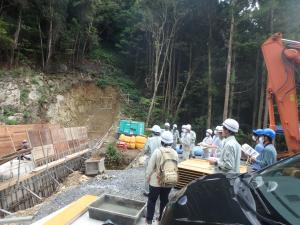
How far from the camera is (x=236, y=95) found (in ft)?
86.8

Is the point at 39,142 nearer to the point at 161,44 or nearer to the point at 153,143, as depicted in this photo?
the point at 153,143

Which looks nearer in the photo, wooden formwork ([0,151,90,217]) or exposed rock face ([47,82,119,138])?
wooden formwork ([0,151,90,217])

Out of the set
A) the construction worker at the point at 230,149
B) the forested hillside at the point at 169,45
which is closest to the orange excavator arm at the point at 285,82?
the construction worker at the point at 230,149

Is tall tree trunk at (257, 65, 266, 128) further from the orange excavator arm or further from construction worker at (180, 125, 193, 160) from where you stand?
the orange excavator arm

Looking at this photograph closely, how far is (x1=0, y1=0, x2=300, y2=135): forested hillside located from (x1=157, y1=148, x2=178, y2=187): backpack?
17.4 metres

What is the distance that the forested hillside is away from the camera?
22.2m

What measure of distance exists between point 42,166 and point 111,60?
858 inches

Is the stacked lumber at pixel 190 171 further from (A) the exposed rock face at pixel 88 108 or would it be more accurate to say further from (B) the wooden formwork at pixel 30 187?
(A) the exposed rock face at pixel 88 108

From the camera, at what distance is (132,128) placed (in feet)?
66.6

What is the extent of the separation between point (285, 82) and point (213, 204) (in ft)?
22.3

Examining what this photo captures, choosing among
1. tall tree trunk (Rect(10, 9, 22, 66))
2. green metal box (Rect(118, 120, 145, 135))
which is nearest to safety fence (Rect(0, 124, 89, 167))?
green metal box (Rect(118, 120, 145, 135))

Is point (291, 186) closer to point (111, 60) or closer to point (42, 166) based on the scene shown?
point (42, 166)

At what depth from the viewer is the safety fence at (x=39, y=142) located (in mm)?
9234

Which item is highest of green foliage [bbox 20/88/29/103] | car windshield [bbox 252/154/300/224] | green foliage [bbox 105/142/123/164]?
green foliage [bbox 20/88/29/103]
